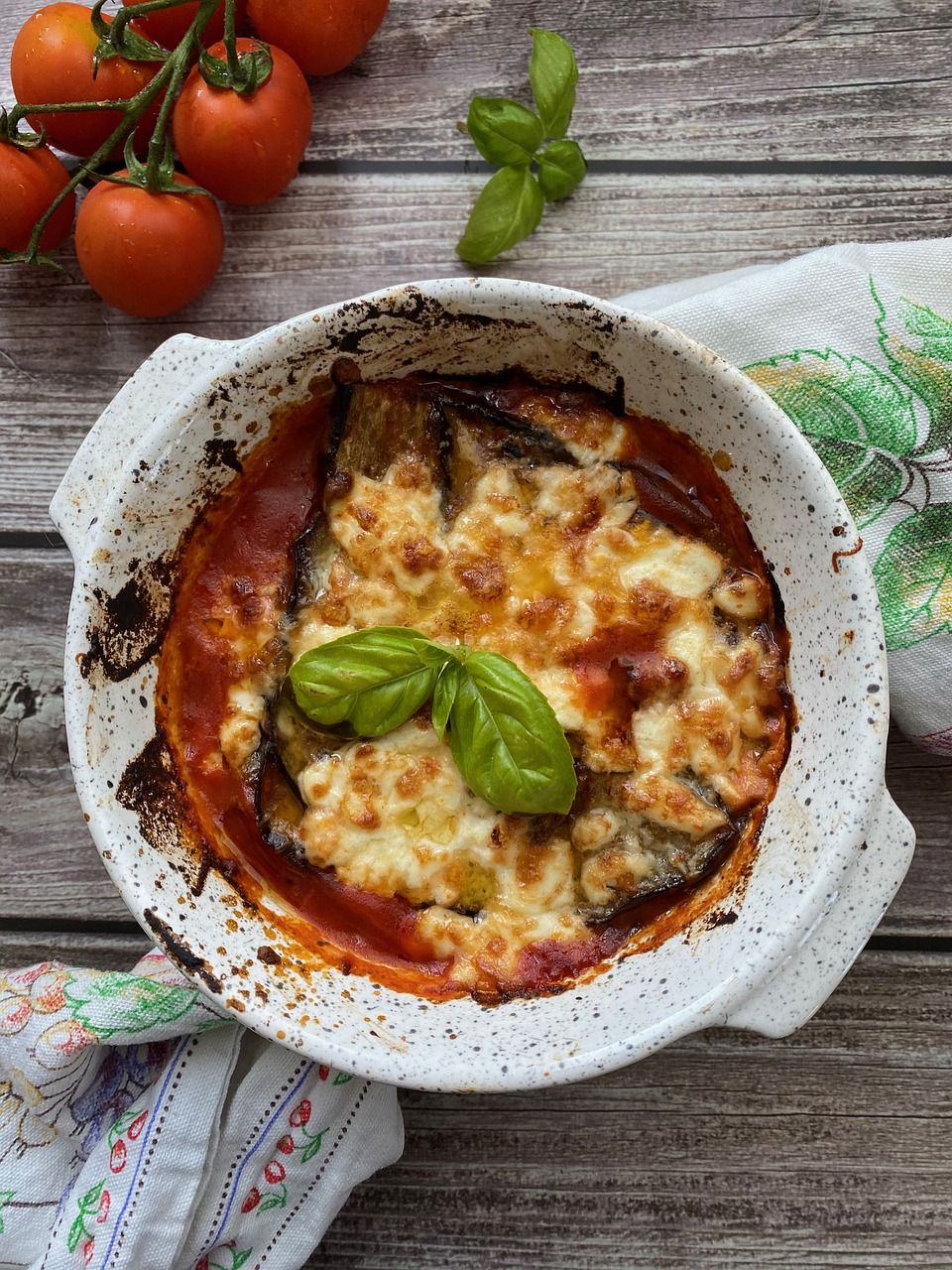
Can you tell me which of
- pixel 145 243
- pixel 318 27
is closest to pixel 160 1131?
pixel 145 243

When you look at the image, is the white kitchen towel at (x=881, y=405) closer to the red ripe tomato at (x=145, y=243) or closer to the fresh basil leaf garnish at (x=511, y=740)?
the fresh basil leaf garnish at (x=511, y=740)

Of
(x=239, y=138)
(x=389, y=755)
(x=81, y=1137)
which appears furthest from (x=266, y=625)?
(x=81, y=1137)

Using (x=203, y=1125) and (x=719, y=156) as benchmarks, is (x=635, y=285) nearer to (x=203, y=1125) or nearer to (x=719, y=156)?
(x=719, y=156)

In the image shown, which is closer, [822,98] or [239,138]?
[239,138]

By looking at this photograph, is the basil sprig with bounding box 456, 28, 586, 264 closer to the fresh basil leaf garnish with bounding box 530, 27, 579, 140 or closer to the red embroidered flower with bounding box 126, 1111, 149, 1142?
the fresh basil leaf garnish with bounding box 530, 27, 579, 140

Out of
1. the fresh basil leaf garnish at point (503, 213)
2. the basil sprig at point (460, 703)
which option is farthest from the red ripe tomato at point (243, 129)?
the basil sprig at point (460, 703)
